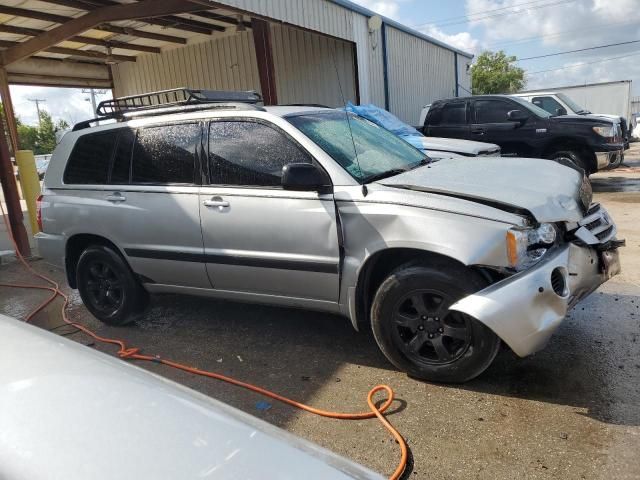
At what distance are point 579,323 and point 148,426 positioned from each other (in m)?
3.48

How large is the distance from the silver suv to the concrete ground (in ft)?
0.95

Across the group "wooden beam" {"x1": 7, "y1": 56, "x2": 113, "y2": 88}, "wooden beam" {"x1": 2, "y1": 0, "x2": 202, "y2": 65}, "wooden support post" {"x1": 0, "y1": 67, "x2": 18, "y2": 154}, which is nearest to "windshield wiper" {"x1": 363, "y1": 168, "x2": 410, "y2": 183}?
"wooden beam" {"x1": 2, "y1": 0, "x2": 202, "y2": 65}

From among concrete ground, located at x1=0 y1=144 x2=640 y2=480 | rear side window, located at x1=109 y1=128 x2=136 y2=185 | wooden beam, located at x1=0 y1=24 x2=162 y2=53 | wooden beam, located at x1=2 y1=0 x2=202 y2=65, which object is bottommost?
concrete ground, located at x1=0 y1=144 x2=640 y2=480

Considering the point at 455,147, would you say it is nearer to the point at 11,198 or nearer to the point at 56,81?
the point at 11,198

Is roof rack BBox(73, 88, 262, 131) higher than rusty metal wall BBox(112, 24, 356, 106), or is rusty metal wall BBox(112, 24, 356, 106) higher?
rusty metal wall BBox(112, 24, 356, 106)

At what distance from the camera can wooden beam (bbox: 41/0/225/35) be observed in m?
8.59

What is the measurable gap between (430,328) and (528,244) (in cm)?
75

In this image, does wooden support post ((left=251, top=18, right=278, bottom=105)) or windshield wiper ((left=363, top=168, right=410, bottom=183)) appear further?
wooden support post ((left=251, top=18, right=278, bottom=105))

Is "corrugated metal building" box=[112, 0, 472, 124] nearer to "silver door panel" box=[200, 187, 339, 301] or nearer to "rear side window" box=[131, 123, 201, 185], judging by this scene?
"rear side window" box=[131, 123, 201, 185]

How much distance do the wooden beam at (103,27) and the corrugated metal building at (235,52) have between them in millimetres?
19

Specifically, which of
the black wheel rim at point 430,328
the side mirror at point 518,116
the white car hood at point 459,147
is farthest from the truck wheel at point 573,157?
the black wheel rim at point 430,328

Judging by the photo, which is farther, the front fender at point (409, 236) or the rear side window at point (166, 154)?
the rear side window at point (166, 154)

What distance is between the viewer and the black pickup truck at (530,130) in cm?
962

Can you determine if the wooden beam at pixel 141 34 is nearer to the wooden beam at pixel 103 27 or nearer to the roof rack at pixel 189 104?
the wooden beam at pixel 103 27
